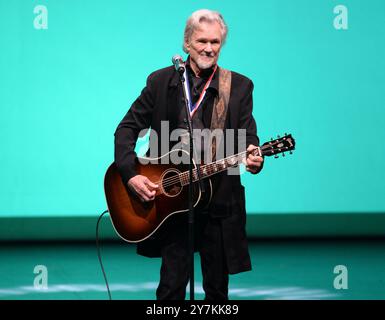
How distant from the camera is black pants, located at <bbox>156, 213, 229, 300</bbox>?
369cm

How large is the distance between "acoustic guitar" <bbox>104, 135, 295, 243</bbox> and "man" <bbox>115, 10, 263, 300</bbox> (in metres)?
0.04

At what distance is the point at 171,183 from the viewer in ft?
12.5

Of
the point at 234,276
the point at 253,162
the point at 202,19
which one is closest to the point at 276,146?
the point at 253,162

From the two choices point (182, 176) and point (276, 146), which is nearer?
point (276, 146)

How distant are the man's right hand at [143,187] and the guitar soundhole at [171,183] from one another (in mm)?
49

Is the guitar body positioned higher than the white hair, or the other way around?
the white hair

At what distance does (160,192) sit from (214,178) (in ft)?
0.93

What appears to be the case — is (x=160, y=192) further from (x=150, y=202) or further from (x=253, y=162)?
(x=253, y=162)

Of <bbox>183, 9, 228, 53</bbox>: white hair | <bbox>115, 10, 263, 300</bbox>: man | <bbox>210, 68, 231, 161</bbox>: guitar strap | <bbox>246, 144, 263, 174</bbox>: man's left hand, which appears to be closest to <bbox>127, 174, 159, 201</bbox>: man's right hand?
<bbox>115, 10, 263, 300</bbox>: man

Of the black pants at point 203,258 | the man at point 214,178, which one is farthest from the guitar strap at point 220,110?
the black pants at point 203,258

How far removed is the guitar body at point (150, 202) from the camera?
3.75 meters

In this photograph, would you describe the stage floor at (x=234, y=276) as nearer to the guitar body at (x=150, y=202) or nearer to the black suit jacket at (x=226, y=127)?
the guitar body at (x=150, y=202)

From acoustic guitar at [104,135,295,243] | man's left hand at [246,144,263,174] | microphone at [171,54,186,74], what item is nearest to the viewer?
microphone at [171,54,186,74]

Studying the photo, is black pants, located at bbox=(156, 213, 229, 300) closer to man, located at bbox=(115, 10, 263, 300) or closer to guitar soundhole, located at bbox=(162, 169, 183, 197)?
man, located at bbox=(115, 10, 263, 300)
